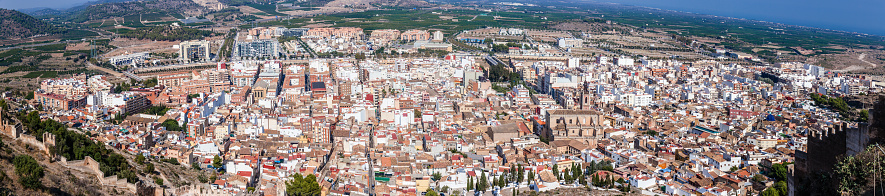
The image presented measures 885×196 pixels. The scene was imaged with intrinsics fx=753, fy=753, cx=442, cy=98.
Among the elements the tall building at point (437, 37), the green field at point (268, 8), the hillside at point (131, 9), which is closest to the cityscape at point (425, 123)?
the tall building at point (437, 37)

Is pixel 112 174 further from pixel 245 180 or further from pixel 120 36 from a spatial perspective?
pixel 120 36

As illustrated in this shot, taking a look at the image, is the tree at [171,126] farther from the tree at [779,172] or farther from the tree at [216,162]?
the tree at [779,172]

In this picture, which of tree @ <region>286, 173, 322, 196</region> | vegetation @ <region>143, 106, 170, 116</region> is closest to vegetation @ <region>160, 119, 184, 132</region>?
vegetation @ <region>143, 106, 170, 116</region>

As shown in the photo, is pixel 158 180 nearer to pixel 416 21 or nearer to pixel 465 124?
pixel 465 124

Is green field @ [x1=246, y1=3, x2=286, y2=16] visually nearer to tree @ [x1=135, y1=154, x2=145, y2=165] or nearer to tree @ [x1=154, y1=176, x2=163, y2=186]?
tree @ [x1=135, y1=154, x2=145, y2=165]

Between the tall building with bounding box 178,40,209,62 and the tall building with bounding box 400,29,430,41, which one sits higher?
the tall building with bounding box 400,29,430,41

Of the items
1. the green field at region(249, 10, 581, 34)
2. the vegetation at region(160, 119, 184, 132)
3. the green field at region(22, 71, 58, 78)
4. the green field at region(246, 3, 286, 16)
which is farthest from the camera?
the green field at region(246, 3, 286, 16)

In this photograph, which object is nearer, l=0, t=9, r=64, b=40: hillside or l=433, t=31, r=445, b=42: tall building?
l=0, t=9, r=64, b=40: hillside

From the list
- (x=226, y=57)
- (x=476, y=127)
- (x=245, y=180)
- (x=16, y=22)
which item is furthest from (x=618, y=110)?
(x=16, y=22)
